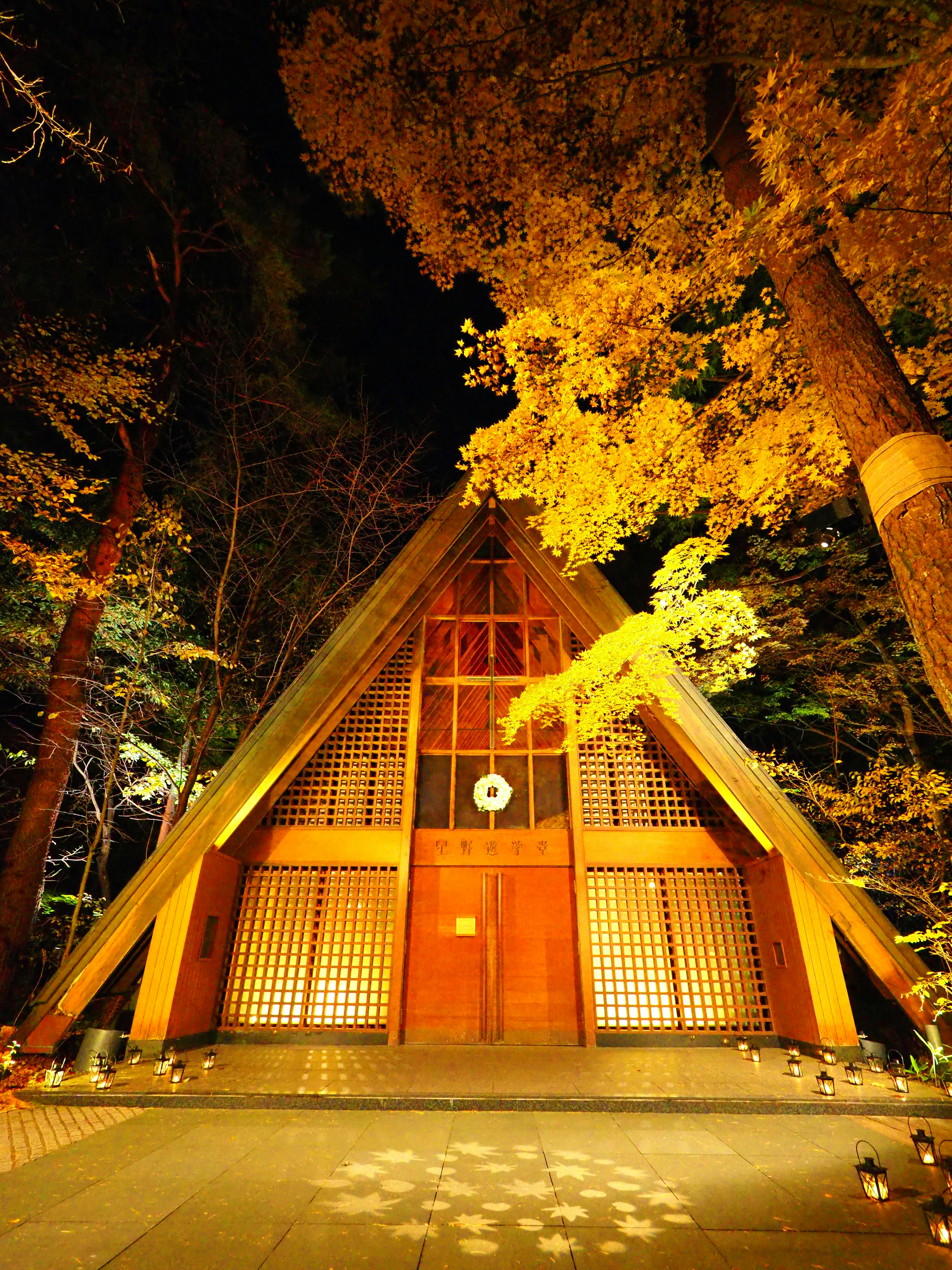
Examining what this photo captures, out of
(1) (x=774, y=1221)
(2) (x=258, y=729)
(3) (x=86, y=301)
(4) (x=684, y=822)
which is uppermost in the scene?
(3) (x=86, y=301)

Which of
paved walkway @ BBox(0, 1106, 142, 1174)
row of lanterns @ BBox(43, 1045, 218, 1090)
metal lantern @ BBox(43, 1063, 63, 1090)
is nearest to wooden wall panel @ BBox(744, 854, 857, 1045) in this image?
row of lanterns @ BBox(43, 1045, 218, 1090)

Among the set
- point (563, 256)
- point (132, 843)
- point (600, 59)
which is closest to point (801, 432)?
point (563, 256)

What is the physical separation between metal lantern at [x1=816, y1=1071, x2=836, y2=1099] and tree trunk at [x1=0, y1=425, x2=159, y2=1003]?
895 centimetres

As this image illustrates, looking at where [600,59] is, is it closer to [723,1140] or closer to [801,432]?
[801,432]

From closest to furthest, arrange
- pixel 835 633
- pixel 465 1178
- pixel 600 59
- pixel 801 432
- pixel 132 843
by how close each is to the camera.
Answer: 1. pixel 465 1178
2. pixel 600 59
3. pixel 801 432
4. pixel 835 633
5. pixel 132 843

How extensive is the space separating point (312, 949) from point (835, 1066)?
5997mm

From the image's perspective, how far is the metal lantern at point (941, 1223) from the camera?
9.19 feet

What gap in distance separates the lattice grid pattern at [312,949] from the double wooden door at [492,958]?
0.42 meters

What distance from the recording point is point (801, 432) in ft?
18.1

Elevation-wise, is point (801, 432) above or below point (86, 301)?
below

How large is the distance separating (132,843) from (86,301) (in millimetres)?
10847

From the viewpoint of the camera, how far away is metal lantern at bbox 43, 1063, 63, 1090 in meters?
4.93

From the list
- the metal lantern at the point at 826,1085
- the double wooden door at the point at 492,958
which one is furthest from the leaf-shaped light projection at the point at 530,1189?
the double wooden door at the point at 492,958

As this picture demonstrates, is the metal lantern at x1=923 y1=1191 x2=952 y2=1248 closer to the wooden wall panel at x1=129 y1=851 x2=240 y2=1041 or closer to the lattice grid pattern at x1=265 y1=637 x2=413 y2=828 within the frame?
the lattice grid pattern at x1=265 y1=637 x2=413 y2=828
